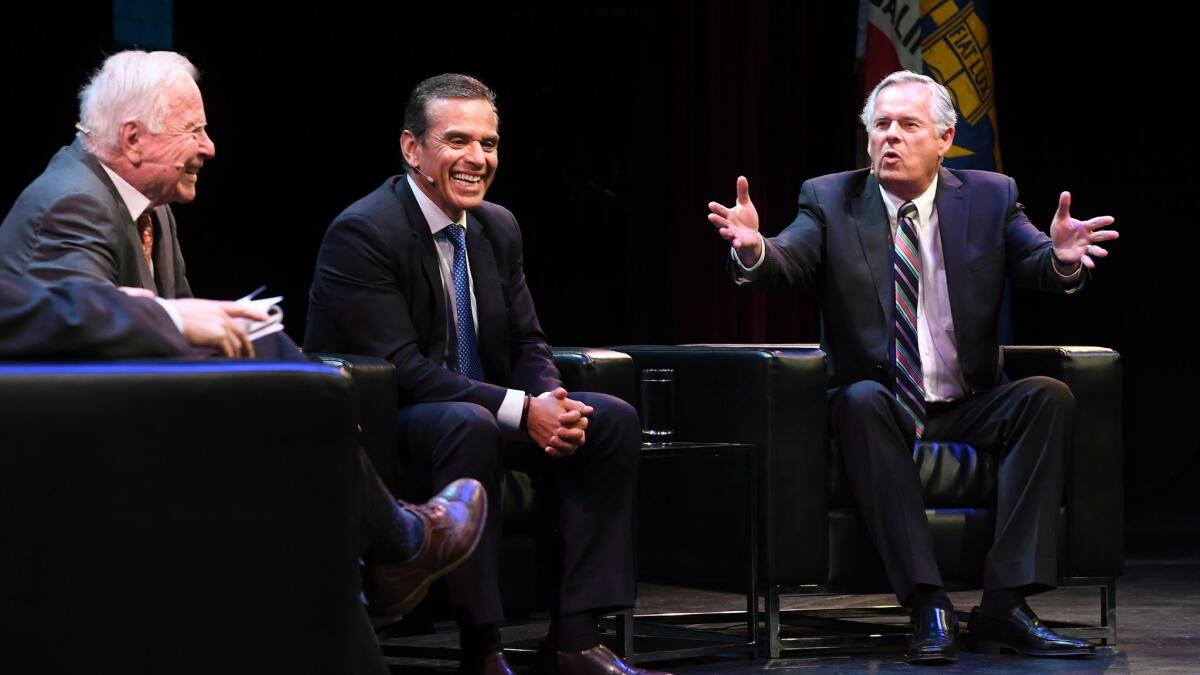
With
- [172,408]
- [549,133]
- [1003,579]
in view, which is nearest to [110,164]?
[172,408]

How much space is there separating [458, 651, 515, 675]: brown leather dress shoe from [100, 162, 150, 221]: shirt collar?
3.22 feet

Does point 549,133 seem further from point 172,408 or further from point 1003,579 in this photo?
point 172,408

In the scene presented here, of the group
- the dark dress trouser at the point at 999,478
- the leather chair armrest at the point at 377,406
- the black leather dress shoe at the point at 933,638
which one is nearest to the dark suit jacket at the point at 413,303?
the leather chair armrest at the point at 377,406

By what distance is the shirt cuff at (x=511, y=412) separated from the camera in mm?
3221

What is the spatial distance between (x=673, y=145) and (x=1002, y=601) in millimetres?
2611

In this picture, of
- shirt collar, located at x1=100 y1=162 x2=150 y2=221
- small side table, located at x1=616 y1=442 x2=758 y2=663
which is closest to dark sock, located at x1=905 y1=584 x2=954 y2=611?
small side table, located at x1=616 y1=442 x2=758 y2=663

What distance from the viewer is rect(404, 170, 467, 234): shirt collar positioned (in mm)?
3486

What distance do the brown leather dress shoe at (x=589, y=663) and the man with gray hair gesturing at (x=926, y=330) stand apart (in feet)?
2.14

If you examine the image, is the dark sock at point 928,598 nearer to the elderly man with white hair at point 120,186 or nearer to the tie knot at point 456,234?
the tie knot at point 456,234

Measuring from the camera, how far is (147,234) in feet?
9.62

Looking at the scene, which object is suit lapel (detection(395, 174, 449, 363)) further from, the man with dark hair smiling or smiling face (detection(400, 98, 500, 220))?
smiling face (detection(400, 98, 500, 220))

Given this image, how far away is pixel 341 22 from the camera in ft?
18.1

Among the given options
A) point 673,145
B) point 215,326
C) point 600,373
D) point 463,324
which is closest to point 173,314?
point 215,326

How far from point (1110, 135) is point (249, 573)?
4961mm
